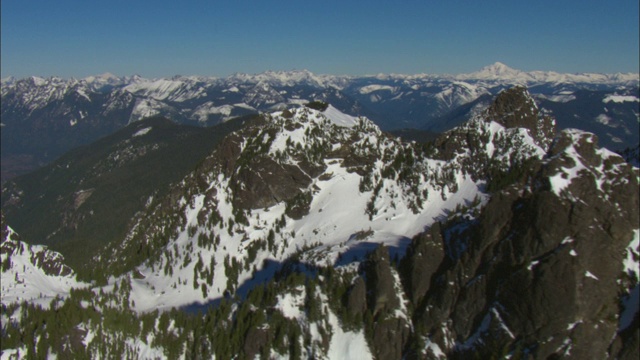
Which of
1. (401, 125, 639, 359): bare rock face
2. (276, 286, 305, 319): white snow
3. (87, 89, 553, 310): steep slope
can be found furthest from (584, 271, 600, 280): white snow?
(276, 286, 305, 319): white snow

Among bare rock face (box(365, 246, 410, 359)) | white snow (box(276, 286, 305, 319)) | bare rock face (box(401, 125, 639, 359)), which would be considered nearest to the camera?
bare rock face (box(401, 125, 639, 359))

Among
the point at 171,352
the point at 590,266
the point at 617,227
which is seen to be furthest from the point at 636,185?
the point at 171,352

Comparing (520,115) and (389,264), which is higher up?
(520,115)

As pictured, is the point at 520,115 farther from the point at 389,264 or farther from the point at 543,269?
the point at 543,269

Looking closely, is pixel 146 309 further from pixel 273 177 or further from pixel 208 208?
pixel 273 177

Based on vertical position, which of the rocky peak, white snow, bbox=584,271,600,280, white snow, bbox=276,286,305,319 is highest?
the rocky peak

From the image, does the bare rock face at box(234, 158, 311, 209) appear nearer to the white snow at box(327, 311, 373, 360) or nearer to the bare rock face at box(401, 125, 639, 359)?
the bare rock face at box(401, 125, 639, 359)

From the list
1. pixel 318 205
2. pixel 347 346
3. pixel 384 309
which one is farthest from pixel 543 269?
pixel 318 205

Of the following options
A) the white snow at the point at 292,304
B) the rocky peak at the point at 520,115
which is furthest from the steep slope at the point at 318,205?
the white snow at the point at 292,304
